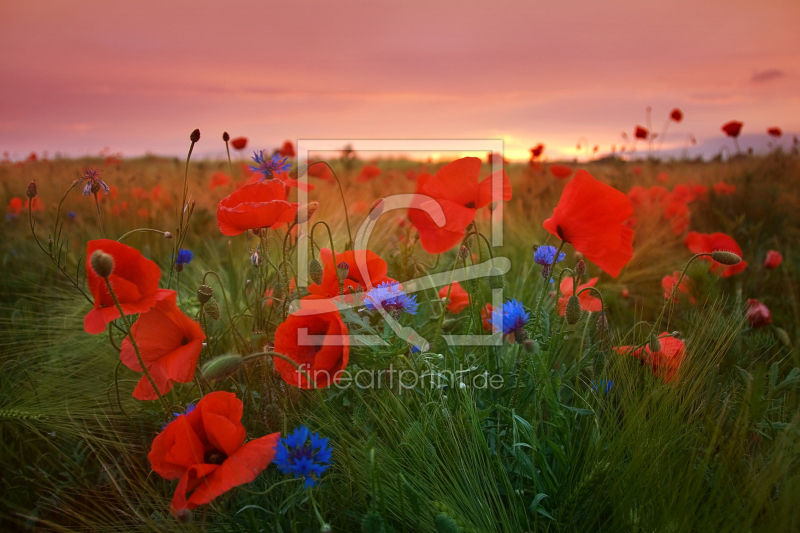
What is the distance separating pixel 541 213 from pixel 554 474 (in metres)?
2.58

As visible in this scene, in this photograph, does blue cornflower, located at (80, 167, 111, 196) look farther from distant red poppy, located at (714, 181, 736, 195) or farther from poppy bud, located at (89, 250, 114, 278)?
distant red poppy, located at (714, 181, 736, 195)

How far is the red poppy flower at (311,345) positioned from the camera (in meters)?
1.00

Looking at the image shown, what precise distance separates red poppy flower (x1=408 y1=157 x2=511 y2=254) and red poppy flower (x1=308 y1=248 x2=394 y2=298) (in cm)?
13

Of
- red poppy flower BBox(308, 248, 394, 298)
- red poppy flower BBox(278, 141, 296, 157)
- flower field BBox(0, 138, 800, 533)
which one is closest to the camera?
flower field BBox(0, 138, 800, 533)

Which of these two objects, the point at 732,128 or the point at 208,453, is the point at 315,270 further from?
the point at 732,128

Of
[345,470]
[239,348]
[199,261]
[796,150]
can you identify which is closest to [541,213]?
[199,261]

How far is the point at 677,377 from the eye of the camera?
115 cm

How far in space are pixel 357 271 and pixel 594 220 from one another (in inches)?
22.4

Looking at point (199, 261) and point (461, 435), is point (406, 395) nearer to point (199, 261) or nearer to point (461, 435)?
point (461, 435)

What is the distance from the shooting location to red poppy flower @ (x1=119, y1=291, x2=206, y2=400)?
43.5 inches

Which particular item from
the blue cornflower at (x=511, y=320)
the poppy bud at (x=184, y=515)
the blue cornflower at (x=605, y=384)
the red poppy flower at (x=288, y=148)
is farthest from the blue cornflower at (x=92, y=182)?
the red poppy flower at (x=288, y=148)

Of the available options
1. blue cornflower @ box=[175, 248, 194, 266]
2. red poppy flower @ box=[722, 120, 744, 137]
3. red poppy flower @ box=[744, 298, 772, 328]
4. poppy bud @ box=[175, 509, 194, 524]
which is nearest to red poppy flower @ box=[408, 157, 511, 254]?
poppy bud @ box=[175, 509, 194, 524]

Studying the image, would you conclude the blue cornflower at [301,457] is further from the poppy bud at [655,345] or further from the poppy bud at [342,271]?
the poppy bud at [655,345]

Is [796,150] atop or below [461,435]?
atop
